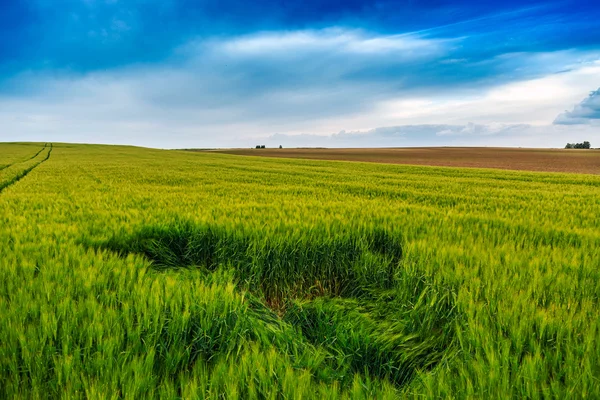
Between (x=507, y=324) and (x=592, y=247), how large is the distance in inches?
92.0

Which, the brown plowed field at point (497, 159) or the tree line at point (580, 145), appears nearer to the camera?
the brown plowed field at point (497, 159)

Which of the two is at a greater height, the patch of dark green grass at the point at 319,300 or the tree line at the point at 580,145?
the tree line at the point at 580,145

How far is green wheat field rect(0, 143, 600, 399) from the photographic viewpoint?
1543mm

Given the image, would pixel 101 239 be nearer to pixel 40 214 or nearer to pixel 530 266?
pixel 40 214

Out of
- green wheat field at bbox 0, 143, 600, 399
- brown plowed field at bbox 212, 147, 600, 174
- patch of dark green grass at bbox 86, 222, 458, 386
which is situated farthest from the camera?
brown plowed field at bbox 212, 147, 600, 174

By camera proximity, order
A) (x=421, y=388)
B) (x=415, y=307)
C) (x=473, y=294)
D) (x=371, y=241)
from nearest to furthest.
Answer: (x=421, y=388), (x=473, y=294), (x=415, y=307), (x=371, y=241)

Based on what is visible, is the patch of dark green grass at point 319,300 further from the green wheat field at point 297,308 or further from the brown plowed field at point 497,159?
the brown plowed field at point 497,159

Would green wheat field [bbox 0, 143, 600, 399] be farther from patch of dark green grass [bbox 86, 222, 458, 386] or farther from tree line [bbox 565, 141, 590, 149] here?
tree line [bbox 565, 141, 590, 149]

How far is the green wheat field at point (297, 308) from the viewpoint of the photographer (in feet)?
5.06

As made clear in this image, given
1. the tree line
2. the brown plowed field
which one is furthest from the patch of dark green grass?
the tree line

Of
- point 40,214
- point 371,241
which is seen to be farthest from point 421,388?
point 40,214

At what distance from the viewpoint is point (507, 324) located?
1980 millimetres

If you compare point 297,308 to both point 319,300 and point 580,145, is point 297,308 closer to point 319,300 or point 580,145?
point 319,300

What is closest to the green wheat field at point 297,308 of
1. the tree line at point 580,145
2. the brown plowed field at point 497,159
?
the brown plowed field at point 497,159
